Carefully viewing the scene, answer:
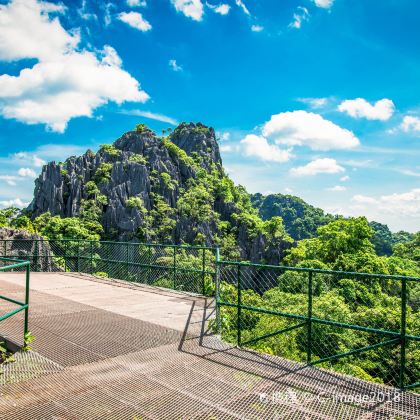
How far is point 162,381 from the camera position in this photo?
14.1 feet

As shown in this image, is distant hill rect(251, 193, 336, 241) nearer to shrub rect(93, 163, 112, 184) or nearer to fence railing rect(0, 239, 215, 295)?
shrub rect(93, 163, 112, 184)

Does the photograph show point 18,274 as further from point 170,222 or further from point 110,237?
point 170,222

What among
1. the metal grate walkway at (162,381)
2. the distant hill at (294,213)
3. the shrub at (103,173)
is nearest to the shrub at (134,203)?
the shrub at (103,173)

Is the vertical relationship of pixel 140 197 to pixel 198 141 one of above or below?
below

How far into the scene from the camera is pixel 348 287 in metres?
27.4

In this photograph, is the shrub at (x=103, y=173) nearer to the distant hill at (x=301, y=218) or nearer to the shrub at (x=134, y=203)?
the shrub at (x=134, y=203)

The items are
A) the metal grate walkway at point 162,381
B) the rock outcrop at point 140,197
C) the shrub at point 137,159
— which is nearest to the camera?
the metal grate walkway at point 162,381

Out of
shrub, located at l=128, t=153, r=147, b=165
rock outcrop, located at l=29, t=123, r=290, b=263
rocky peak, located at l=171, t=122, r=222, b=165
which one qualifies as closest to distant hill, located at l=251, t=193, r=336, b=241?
rocky peak, located at l=171, t=122, r=222, b=165

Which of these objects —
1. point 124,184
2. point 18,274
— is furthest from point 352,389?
point 124,184

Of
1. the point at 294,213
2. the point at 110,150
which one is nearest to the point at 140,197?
the point at 110,150

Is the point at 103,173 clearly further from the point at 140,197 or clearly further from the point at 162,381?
the point at 162,381

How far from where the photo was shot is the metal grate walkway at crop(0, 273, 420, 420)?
358cm

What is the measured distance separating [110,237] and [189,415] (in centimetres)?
6795

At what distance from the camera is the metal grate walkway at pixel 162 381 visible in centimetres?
358
